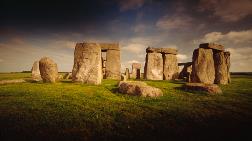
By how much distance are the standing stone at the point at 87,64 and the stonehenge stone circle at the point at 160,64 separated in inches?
333

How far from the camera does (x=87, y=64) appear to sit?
14266 millimetres

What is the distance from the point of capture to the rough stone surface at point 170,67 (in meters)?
22.9

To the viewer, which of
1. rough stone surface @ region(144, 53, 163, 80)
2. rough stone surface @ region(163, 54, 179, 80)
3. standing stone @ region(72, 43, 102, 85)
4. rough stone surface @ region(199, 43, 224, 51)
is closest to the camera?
standing stone @ region(72, 43, 102, 85)

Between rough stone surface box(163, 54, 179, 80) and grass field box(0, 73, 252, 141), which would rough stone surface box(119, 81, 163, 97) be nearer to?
grass field box(0, 73, 252, 141)

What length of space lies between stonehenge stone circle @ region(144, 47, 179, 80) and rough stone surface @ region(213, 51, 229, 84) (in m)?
6.09

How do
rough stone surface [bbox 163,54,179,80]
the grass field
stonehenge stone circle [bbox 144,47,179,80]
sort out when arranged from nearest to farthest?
1. the grass field
2. stonehenge stone circle [bbox 144,47,179,80]
3. rough stone surface [bbox 163,54,179,80]

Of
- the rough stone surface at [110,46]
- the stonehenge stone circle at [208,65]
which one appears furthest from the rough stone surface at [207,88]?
the rough stone surface at [110,46]

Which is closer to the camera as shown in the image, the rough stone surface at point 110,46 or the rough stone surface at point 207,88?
the rough stone surface at point 207,88

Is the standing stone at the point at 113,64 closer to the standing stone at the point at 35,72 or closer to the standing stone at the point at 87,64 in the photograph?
the standing stone at the point at 35,72

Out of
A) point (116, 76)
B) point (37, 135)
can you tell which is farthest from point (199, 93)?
point (116, 76)

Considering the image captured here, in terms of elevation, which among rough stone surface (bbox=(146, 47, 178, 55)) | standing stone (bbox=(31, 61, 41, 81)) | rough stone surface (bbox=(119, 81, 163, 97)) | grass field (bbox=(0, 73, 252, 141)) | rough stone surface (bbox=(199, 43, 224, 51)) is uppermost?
rough stone surface (bbox=(146, 47, 178, 55))

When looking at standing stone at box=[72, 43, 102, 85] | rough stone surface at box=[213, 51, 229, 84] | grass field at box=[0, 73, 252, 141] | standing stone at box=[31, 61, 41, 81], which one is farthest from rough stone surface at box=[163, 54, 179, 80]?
grass field at box=[0, 73, 252, 141]

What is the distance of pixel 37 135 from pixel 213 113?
17.6 ft

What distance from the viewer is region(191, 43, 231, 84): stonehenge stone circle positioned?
15.7 meters
